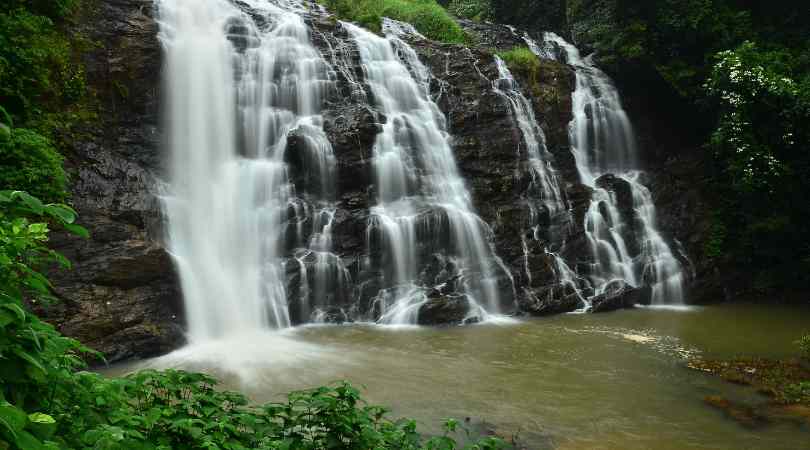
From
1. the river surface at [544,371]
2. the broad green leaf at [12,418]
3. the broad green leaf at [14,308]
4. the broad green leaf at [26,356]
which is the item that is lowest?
the river surface at [544,371]

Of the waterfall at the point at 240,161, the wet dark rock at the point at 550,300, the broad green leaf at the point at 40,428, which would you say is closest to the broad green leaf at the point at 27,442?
the broad green leaf at the point at 40,428

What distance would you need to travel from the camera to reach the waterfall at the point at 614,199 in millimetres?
14141

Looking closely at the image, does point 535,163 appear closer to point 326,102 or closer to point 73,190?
point 326,102

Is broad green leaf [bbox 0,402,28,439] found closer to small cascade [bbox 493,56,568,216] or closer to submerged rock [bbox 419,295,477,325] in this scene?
submerged rock [bbox 419,295,477,325]

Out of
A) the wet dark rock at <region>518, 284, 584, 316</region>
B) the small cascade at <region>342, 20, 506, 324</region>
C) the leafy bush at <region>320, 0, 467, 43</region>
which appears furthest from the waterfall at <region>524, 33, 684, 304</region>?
the leafy bush at <region>320, 0, 467, 43</region>

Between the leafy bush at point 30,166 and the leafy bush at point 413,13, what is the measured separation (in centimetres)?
1172

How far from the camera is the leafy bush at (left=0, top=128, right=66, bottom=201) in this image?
775cm

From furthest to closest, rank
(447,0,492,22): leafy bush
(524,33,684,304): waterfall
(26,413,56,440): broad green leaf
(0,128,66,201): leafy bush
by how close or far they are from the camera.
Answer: (447,0,492,22): leafy bush
(524,33,684,304): waterfall
(0,128,66,201): leafy bush
(26,413,56,440): broad green leaf

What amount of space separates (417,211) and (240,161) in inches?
158

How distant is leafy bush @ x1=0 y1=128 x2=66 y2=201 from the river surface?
2806 mm

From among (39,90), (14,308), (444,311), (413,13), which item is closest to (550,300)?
(444,311)

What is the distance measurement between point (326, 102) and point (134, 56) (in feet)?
13.7

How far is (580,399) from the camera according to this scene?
22.8ft

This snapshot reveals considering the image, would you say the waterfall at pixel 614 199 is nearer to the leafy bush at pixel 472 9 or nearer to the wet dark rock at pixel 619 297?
the wet dark rock at pixel 619 297
